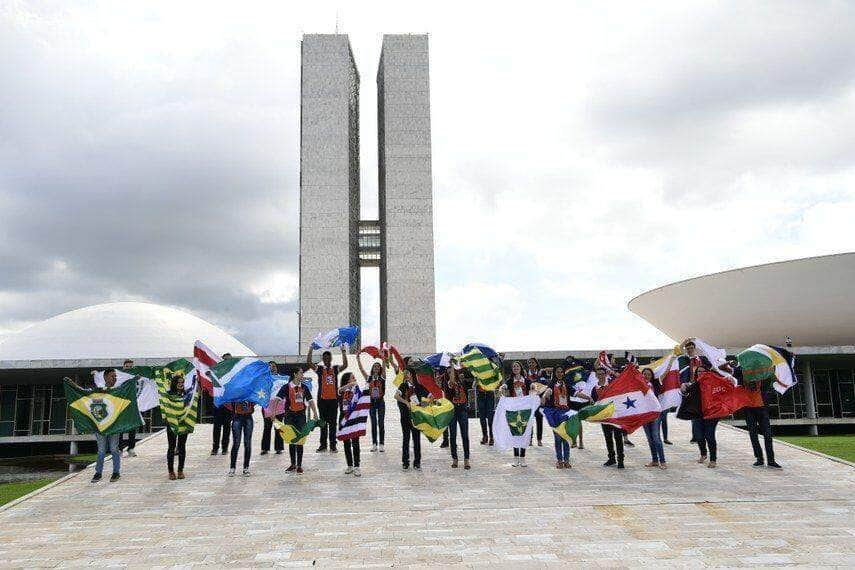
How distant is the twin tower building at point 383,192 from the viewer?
5556 cm

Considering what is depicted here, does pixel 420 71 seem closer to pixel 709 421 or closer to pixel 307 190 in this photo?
pixel 307 190

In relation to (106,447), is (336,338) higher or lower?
higher

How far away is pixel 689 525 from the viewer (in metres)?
7.23

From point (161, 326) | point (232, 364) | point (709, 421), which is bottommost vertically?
point (709, 421)

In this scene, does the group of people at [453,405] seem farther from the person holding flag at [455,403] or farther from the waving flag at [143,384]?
the waving flag at [143,384]

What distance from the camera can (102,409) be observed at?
10133 millimetres

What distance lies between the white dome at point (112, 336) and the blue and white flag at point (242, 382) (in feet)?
99.8

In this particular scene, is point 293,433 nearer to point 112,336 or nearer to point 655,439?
point 655,439

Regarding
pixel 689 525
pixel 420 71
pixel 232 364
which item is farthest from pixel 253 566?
pixel 420 71

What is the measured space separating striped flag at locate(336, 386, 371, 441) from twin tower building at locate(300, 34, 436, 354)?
45128 mm

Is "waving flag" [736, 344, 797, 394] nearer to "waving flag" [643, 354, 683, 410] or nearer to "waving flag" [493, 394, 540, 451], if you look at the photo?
"waving flag" [643, 354, 683, 410]

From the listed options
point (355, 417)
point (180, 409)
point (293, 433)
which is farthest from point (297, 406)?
point (180, 409)

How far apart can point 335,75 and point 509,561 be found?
5606 centimetres

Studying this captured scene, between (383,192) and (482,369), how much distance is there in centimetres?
4799
